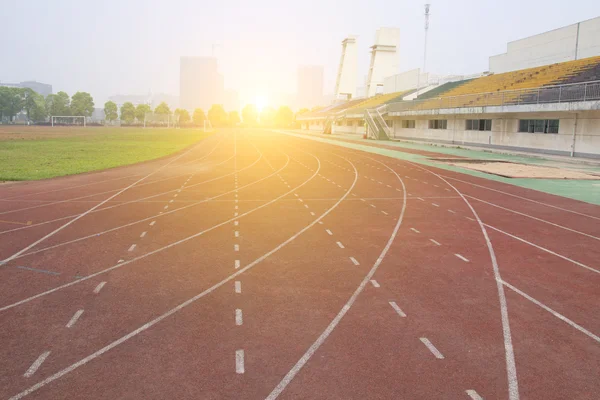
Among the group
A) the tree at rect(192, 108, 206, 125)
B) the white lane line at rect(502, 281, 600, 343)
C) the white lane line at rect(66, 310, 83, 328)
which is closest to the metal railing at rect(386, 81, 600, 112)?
the white lane line at rect(502, 281, 600, 343)

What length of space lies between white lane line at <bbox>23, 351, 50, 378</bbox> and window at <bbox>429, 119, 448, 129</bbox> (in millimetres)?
47221

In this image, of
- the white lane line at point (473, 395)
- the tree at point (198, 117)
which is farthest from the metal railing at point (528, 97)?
the tree at point (198, 117)

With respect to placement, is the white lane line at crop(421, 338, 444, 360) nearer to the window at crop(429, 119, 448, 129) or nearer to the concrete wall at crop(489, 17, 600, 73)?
the concrete wall at crop(489, 17, 600, 73)

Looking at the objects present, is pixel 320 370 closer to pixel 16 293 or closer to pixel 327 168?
pixel 16 293

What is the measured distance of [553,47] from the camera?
1683 inches

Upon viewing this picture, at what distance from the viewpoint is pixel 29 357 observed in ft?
18.5

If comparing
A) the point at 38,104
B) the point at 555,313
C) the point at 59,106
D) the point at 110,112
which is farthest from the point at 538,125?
the point at 110,112

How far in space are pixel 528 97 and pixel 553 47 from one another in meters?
13.1

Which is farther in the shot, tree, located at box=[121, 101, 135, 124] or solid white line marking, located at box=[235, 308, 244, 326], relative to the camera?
tree, located at box=[121, 101, 135, 124]

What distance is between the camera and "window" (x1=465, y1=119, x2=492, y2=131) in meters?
40.8

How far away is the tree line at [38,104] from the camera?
149250 mm

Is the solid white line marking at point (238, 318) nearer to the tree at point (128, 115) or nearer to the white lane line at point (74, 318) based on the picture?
the white lane line at point (74, 318)

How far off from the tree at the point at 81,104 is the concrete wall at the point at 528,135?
498 ft

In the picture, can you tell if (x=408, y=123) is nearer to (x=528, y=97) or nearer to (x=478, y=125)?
(x=478, y=125)
